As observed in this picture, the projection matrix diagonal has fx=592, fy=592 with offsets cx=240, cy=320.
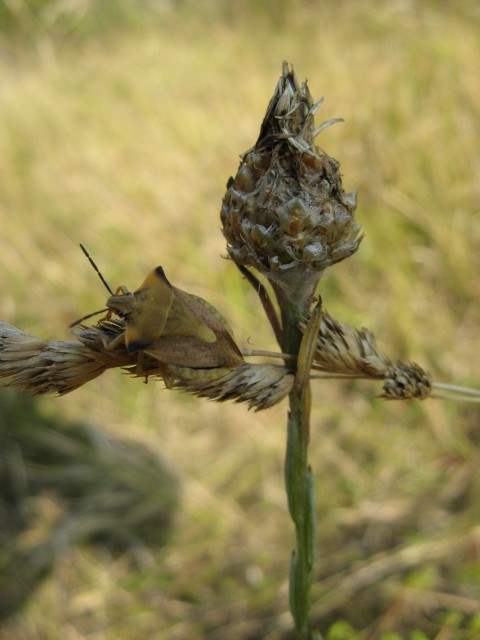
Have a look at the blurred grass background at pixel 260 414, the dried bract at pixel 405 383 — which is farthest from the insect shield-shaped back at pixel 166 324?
the blurred grass background at pixel 260 414

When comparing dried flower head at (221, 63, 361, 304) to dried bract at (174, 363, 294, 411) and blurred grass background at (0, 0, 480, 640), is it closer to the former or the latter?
dried bract at (174, 363, 294, 411)

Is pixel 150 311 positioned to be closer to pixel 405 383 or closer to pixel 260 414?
pixel 405 383

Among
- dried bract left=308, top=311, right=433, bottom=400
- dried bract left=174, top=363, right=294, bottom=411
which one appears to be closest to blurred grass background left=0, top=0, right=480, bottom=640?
dried bract left=308, top=311, right=433, bottom=400

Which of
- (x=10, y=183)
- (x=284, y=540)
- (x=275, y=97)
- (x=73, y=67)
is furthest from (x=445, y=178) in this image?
(x=73, y=67)

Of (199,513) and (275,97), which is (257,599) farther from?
(275,97)

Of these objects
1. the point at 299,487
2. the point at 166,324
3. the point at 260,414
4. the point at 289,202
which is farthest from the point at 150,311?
the point at 260,414

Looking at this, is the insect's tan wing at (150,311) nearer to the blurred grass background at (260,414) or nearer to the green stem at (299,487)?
the green stem at (299,487)
